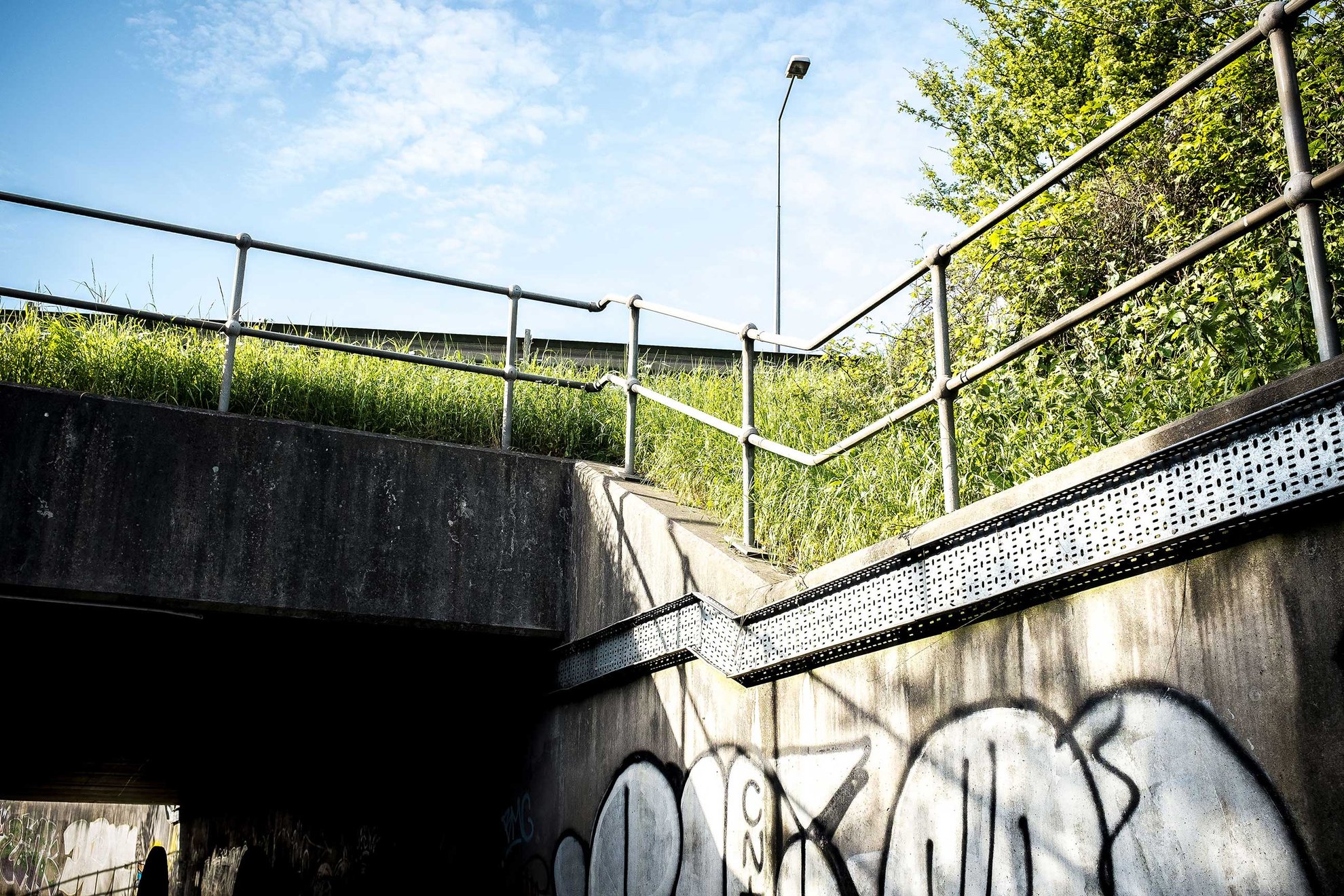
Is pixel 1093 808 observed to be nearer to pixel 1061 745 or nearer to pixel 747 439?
pixel 1061 745

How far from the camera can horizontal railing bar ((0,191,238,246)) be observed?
6492 millimetres

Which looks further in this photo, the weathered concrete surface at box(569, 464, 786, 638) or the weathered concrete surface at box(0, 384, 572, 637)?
the weathered concrete surface at box(0, 384, 572, 637)

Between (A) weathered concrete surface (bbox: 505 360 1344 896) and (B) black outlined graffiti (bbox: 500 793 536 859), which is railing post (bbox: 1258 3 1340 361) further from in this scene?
(B) black outlined graffiti (bbox: 500 793 536 859)

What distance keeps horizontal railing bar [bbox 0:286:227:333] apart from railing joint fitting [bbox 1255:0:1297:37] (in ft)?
18.4

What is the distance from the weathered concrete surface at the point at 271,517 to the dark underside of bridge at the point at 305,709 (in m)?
0.24

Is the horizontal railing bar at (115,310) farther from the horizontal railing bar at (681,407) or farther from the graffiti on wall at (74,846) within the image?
the graffiti on wall at (74,846)

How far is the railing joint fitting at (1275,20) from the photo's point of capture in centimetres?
304

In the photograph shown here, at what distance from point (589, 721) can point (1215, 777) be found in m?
4.18

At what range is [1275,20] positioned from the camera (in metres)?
3.04

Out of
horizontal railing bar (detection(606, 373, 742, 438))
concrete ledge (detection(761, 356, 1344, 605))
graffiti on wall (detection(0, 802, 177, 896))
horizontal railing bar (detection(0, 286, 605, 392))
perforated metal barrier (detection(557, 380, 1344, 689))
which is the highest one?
horizontal railing bar (detection(0, 286, 605, 392))

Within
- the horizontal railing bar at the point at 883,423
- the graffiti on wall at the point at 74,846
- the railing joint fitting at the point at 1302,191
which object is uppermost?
the railing joint fitting at the point at 1302,191

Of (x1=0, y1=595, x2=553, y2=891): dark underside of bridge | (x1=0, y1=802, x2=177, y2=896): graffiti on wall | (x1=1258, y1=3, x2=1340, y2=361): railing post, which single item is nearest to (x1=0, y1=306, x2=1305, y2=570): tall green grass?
(x1=0, y1=595, x2=553, y2=891): dark underside of bridge

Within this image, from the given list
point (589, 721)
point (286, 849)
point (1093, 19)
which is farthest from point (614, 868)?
point (1093, 19)

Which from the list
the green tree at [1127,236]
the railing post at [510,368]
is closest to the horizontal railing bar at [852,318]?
the green tree at [1127,236]
